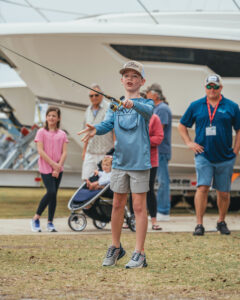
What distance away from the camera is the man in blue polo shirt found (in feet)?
22.5

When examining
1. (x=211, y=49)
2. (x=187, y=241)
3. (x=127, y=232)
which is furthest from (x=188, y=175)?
(x=187, y=241)

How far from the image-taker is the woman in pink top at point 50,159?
23.8ft

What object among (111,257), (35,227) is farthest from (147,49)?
(111,257)

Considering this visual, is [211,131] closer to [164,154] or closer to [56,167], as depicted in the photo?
[56,167]

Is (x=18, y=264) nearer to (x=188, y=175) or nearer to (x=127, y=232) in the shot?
(x=127, y=232)

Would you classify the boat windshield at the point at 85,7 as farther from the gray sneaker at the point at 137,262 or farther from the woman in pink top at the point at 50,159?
the gray sneaker at the point at 137,262

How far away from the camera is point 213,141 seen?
6844 millimetres

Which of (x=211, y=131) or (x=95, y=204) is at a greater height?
(x=211, y=131)

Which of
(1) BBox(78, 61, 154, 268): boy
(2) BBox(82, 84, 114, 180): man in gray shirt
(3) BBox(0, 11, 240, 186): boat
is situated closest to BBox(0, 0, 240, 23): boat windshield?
(3) BBox(0, 11, 240, 186): boat

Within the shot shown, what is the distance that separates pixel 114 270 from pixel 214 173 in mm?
2845

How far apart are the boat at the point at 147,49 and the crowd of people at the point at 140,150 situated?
1513 millimetres

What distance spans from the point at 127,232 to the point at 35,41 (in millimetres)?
4216

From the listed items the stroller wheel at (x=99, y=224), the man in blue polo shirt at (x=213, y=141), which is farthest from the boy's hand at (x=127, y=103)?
the stroller wheel at (x=99, y=224)

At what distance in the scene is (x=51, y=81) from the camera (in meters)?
10.8
